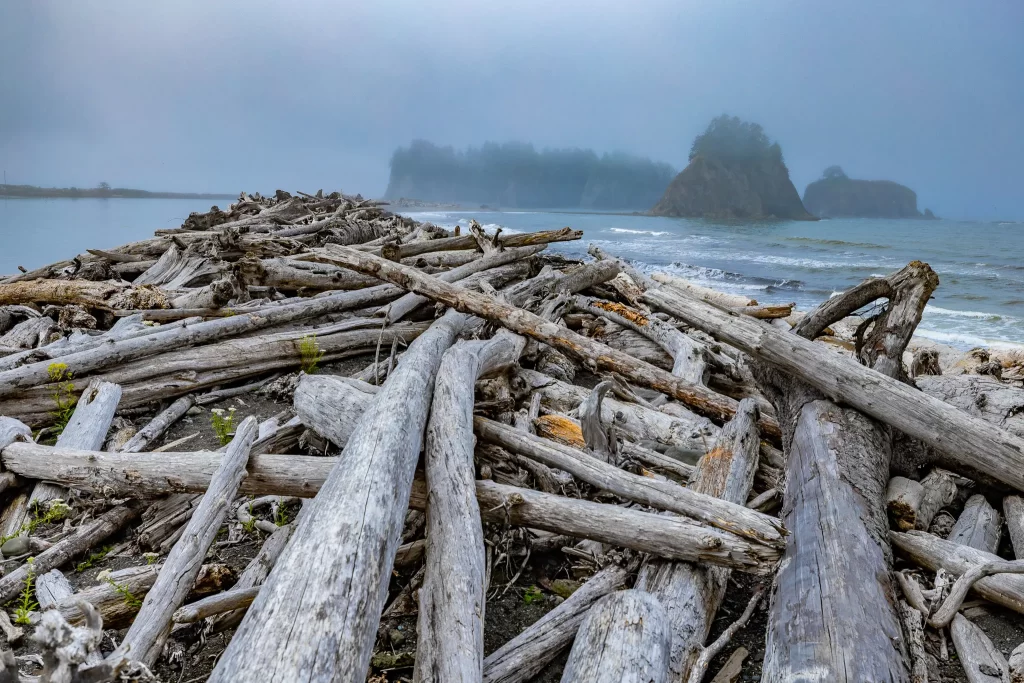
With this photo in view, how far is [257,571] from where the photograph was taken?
2.58 metres

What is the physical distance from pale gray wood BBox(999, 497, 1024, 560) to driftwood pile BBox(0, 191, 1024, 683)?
0.11ft

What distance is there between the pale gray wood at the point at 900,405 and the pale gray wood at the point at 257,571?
3.58 m

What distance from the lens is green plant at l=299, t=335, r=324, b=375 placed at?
5.58 metres

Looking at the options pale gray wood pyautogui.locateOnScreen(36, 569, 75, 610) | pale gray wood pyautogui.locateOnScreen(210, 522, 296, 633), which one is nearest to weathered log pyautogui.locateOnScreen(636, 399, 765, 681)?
pale gray wood pyautogui.locateOnScreen(210, 522, 296, 633)

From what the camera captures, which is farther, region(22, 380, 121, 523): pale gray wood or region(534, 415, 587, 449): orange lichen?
region(534, 415, 587, 449): orange lichen

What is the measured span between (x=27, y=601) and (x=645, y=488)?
3128 millimetres

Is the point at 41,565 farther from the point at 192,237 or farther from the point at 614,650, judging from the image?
the point at 192,237

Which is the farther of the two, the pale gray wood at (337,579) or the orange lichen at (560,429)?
the orange lichen at (560,429)

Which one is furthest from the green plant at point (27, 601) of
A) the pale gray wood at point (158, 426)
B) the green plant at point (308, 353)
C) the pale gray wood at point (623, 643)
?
the green plant at point (308, 353)

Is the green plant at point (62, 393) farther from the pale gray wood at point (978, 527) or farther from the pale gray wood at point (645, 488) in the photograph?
the pale gray wood at point (978, 527)

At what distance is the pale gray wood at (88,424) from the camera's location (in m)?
3.27

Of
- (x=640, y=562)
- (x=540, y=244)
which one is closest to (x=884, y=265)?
(x=540, y=244)

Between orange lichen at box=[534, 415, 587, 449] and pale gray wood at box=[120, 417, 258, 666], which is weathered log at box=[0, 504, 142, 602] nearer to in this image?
pale gray wood at box=[120, 417, 258, 666]

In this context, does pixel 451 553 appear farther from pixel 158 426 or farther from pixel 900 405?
pixel 158 426
